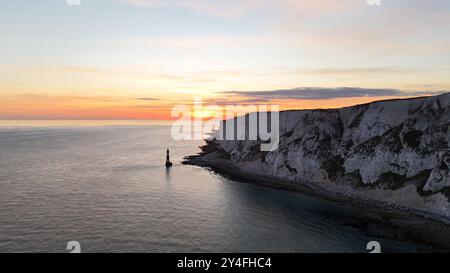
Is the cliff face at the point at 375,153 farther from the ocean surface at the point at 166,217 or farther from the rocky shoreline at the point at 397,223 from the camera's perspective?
the ocean surface at the point at 166,217

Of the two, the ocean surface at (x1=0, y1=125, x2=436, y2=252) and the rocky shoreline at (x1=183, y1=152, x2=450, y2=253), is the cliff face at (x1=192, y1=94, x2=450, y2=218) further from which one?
the ocean surface at (x1=0, y1=125, x2=436, y2=252)

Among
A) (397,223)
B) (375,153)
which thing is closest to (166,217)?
(397,223)

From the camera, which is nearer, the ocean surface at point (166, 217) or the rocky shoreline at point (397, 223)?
the ocean surface at point (166, 217)

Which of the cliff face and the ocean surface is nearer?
the ocean surface

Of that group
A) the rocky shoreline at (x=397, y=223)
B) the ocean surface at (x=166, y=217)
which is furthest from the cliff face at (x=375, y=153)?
the ocean surface at (x=166, y=217)

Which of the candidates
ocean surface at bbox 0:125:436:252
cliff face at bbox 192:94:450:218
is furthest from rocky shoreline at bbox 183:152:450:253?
cliff face at bbox 192:94:450:218
